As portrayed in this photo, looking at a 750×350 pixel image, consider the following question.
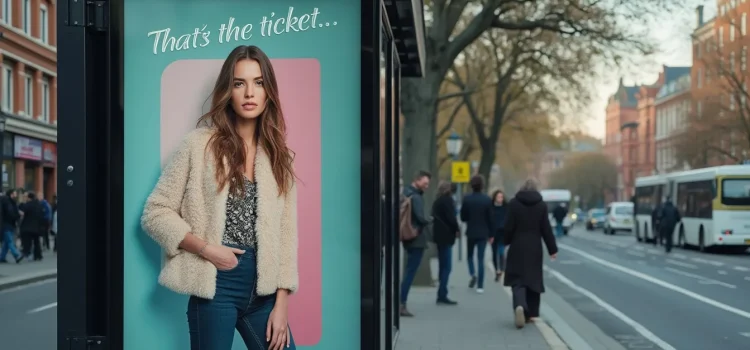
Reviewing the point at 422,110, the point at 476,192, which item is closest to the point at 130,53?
the point at 476,192

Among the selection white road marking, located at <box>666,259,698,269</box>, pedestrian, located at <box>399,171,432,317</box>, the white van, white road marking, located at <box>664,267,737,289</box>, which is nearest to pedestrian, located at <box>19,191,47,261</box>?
pedestrian, located at <box>399,171,432,317</box>

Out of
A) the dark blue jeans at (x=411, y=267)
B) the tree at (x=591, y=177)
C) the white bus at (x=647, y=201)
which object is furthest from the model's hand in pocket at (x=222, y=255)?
the tree at (x=591, y=177)

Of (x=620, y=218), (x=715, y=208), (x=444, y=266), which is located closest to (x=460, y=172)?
(x=715, y=208)

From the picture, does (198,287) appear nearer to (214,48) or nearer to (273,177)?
(273,177)

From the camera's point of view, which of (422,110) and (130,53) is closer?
(130,53)

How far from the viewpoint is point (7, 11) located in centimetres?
3703

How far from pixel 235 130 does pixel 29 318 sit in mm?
10499

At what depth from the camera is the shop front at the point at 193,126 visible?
178 inches

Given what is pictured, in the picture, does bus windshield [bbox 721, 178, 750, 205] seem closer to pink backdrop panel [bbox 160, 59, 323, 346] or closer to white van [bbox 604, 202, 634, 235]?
white van [bbox 604, 202, 634, 235]

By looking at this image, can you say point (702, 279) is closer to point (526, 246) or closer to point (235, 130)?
point (526, 246)

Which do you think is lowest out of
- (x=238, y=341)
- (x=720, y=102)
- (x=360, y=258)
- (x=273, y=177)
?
(x=238, y=341)

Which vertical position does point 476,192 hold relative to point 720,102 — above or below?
below

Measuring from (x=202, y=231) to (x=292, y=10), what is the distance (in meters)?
1.08

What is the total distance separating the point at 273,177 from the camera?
14.0 ft
